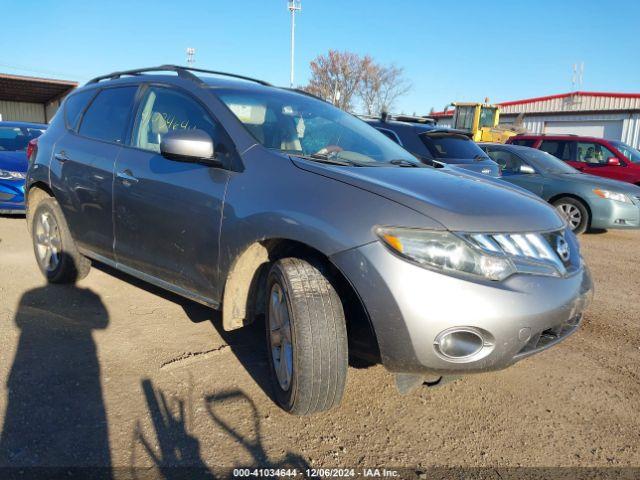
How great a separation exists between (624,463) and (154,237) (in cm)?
270

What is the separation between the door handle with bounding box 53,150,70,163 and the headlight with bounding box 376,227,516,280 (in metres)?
2.92

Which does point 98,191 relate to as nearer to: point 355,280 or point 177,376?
point 177,376

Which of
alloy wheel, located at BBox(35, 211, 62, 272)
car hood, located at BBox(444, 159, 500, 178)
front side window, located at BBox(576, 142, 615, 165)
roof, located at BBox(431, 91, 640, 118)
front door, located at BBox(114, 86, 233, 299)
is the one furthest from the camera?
roof, located at BBox(431, 91, 640, 118)

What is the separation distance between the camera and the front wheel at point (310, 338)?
226 cm

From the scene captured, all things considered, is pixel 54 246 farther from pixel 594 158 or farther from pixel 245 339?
pixel 594 158

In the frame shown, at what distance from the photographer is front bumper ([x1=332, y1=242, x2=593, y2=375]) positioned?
2.04 metres

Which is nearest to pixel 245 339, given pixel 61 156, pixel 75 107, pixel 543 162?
pixel 61 156

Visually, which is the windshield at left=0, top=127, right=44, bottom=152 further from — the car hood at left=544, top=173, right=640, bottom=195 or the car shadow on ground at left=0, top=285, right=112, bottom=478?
the car hood at left=544, top=173, right=640, bottom=195

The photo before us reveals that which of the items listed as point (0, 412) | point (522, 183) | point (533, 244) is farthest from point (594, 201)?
point (0, 412)

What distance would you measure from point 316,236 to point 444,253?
565 millimetres

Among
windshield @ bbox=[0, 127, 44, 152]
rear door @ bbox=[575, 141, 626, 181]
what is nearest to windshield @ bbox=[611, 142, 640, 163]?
rear door @ bbox=[575, 141, 626, 181]

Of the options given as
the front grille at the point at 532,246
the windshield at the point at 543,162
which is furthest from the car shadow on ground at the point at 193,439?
the windshield at the point at 543,162

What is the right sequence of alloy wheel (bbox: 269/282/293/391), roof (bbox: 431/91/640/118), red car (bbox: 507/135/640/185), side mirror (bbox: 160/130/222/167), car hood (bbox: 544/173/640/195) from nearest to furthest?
alloy wheel (bbox: 269/282/293/391) < side mirror (bbox: 160/130/222/167) < car hood (bbox: 544/173/640/195) < red car (bbox: 507/135/640/185) < roof (bbox: 431/91/640/118)

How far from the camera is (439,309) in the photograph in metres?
2.04
